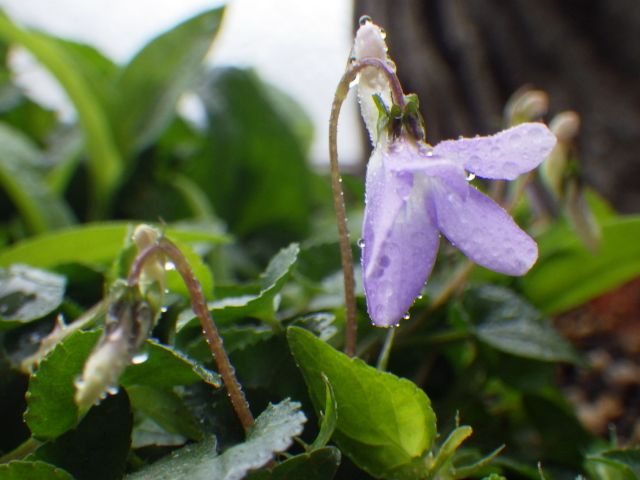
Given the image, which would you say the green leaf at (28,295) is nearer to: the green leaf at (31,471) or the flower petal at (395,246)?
the green leaf at (31,471)

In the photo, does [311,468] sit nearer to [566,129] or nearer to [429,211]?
[429,211]

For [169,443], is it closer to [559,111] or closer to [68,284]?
[68,284]

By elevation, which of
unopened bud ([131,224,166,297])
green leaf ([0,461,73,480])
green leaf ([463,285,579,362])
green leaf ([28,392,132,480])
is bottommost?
green leaf ([463,285,579,362])

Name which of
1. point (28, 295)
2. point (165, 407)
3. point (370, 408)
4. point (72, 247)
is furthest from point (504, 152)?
point (72, 247)

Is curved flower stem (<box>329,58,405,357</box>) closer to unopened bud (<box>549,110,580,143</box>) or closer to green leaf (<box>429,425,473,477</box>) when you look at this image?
green leaf (<box>429,425,473,477</box>)

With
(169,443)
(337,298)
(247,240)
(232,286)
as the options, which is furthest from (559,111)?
(169,443)

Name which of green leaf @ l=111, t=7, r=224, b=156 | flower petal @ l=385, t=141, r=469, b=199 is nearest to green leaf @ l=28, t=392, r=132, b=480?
flower petal @ l=385, t=141, r=469, b=199

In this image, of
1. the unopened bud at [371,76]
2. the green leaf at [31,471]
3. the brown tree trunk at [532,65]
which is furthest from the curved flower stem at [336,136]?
the brown tree trunk at [532,65]
